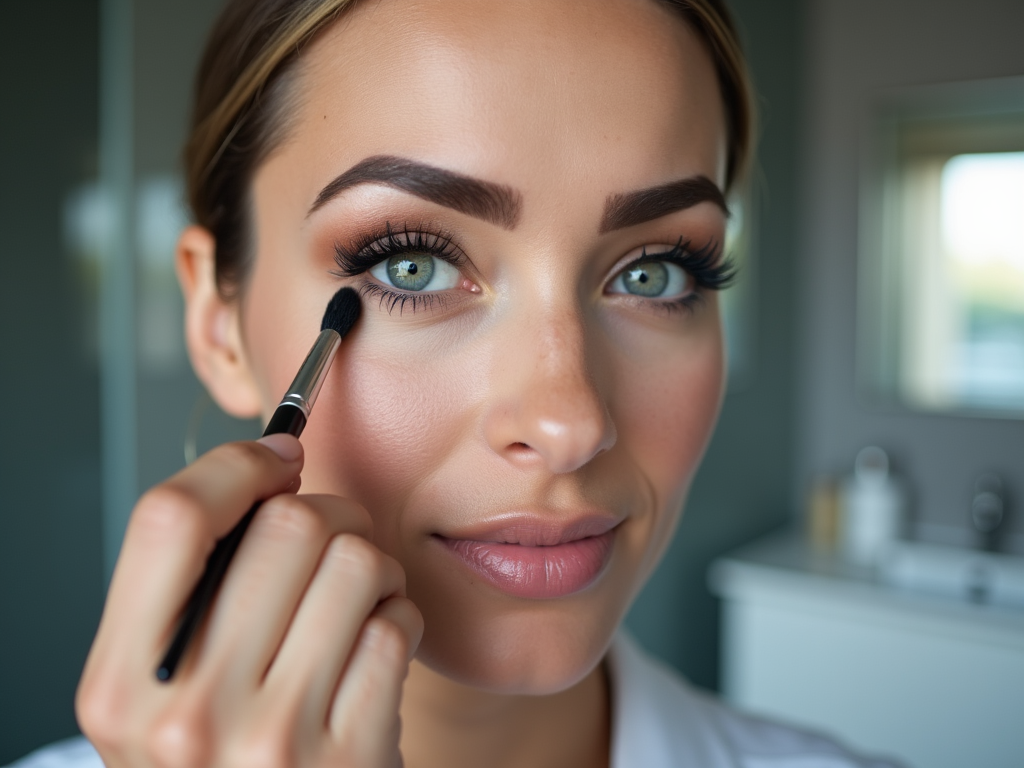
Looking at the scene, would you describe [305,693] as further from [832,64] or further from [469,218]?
[832,64]

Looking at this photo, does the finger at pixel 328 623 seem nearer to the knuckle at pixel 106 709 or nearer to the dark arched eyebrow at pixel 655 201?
the knuckle at pixel 106 709

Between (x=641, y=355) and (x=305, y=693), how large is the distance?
357mm

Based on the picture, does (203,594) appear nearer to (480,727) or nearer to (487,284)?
(487,284)

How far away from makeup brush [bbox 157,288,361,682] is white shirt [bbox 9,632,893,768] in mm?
508

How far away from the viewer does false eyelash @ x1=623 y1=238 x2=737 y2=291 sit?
→ 0.67 m

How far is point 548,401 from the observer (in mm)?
538

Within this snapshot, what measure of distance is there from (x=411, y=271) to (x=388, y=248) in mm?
23

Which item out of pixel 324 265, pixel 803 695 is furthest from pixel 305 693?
pixel 803 695

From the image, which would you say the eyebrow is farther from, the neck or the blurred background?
the blurred background

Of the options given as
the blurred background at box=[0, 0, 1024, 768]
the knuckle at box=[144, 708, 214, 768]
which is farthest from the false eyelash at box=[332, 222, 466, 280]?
the blurred background at box=[0, 0, 1024, 768]

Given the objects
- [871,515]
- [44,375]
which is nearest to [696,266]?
[44,375]

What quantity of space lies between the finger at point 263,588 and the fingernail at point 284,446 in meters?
0.03

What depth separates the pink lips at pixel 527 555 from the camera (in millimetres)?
574

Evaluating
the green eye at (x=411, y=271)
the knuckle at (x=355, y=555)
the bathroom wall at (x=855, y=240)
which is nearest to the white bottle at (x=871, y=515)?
the bathroom wall at (x=855, y=240)
